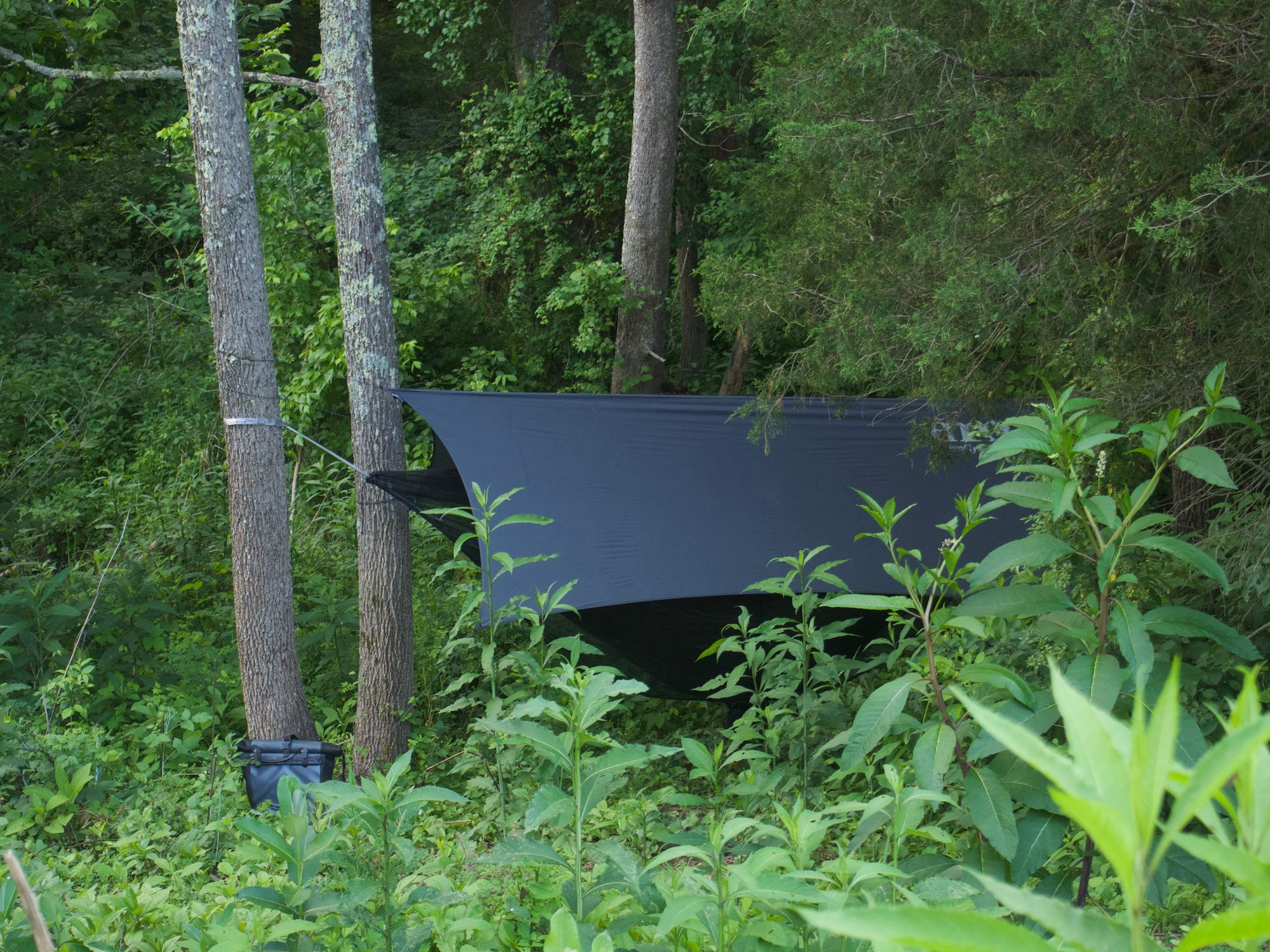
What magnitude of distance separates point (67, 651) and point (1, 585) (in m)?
0.83

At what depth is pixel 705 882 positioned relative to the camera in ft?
3.77

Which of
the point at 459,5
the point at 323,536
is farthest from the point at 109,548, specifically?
the point at 459,5

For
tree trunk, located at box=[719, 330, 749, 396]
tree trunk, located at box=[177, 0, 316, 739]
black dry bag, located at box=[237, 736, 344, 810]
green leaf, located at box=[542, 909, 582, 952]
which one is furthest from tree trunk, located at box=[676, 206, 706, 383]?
green leaf, located at box=[542, 909, 582, 952]

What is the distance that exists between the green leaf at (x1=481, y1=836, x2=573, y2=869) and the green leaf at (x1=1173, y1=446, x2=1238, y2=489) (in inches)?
37.4

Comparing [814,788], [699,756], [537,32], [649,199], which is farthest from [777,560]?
[537,32]

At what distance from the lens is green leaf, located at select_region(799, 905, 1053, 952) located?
0.41 m

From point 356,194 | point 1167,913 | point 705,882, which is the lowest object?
point 1167,913

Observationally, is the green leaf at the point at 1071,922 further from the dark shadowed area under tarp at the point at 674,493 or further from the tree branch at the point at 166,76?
the tree branch at the point at 166,76

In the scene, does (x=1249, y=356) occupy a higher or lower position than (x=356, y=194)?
lower

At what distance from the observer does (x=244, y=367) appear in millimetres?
3699

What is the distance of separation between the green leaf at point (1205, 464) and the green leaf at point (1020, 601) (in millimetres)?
234

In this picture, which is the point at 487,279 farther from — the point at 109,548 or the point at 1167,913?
the point at 1167,913

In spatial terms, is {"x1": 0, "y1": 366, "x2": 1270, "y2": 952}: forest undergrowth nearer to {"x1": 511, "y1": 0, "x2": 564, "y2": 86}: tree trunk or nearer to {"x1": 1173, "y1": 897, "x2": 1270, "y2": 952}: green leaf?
{"x1": 1173, "y1": 897, "x2": 1270, "y2": 952}: green leaf

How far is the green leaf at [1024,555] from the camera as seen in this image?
1312 mm
